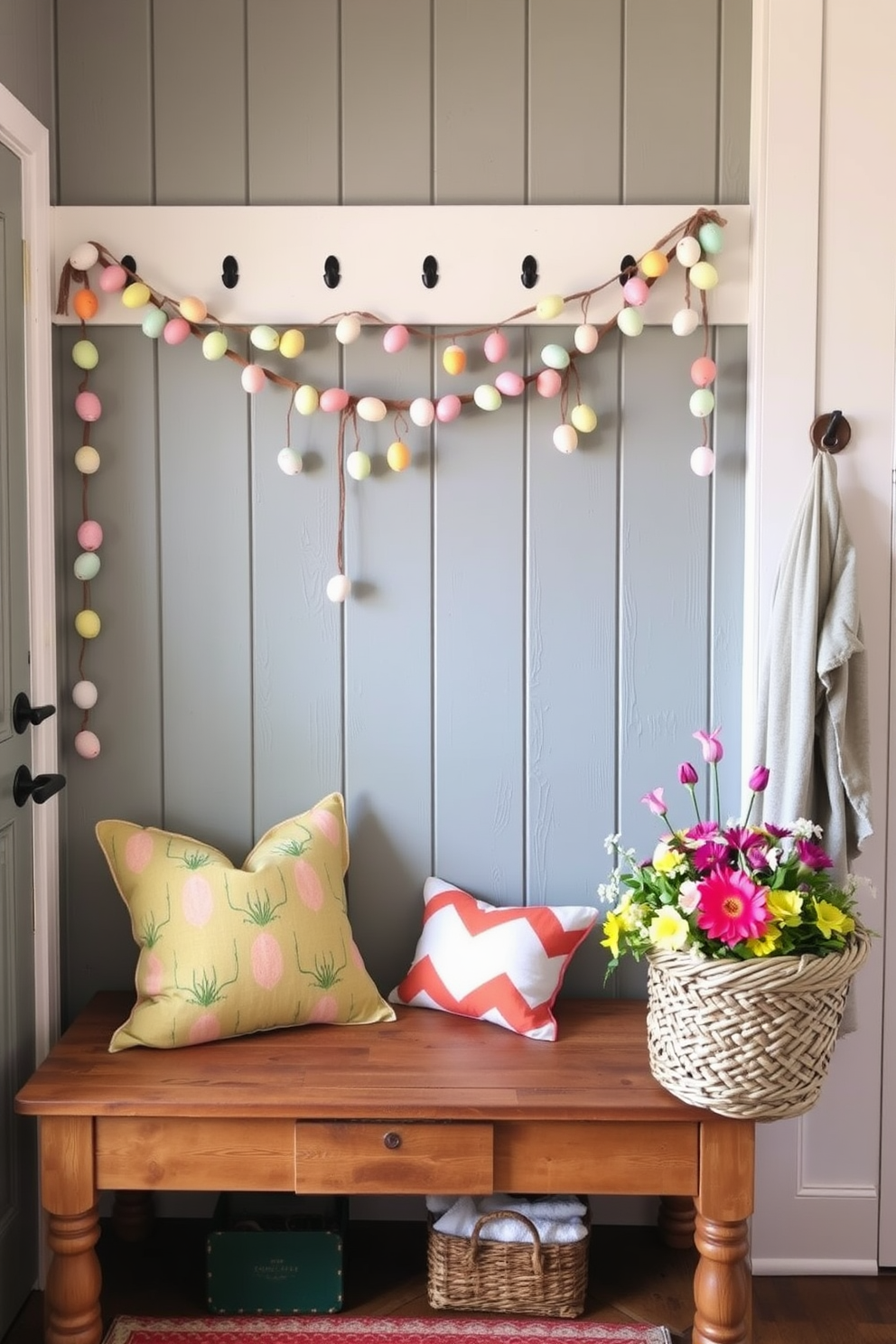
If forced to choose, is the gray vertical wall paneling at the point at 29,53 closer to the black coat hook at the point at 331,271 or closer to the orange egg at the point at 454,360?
the black coat hook at the point at 331,271

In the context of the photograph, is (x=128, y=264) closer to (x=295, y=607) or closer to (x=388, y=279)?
(x=388, y=279)

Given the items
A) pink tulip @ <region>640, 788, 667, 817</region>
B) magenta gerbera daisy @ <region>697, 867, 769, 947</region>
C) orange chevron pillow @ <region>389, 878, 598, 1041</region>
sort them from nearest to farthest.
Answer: magenta gerbera daisy @ <region>697, 867, 769, 947</region> → pink tulip @ <region>640, 788, 667, 817</region> → orange chevron pillow @ <region>389, 878, 598, 1041</region>

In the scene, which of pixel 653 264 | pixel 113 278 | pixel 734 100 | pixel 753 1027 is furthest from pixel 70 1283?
pixel 734 100

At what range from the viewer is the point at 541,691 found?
7.68 feet

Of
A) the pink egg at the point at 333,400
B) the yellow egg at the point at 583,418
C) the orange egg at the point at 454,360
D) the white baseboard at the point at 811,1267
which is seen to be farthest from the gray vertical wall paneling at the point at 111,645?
the white baseboard at the point at 811,1267

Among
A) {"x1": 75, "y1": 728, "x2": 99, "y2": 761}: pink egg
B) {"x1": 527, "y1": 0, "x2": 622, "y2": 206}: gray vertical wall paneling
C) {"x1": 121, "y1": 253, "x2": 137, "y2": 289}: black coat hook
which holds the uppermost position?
{"x1": 527, "y1": 0, "x2": 622, "y2": 206}: gray vertical wall paneling

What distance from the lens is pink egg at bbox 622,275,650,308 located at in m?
2.20

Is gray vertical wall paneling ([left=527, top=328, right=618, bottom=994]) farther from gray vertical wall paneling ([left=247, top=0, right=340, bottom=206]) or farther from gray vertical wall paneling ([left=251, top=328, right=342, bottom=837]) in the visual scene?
gray vertical wall paneling ([left=247, top=0, right=340, bottom=206])

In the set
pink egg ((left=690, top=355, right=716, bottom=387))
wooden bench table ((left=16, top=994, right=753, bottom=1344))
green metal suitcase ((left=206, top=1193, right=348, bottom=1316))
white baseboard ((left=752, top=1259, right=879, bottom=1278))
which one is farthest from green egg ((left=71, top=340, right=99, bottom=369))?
white baseboard ((left=752, top=1259, right=879, bottom=1278))

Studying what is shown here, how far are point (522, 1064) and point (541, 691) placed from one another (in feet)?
2.24

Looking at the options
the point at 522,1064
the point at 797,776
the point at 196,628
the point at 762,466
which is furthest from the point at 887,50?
the point at 522,1064

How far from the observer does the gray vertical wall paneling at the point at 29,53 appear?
81.2 inches

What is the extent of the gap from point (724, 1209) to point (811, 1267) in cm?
51

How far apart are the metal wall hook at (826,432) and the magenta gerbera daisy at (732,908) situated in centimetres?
84
